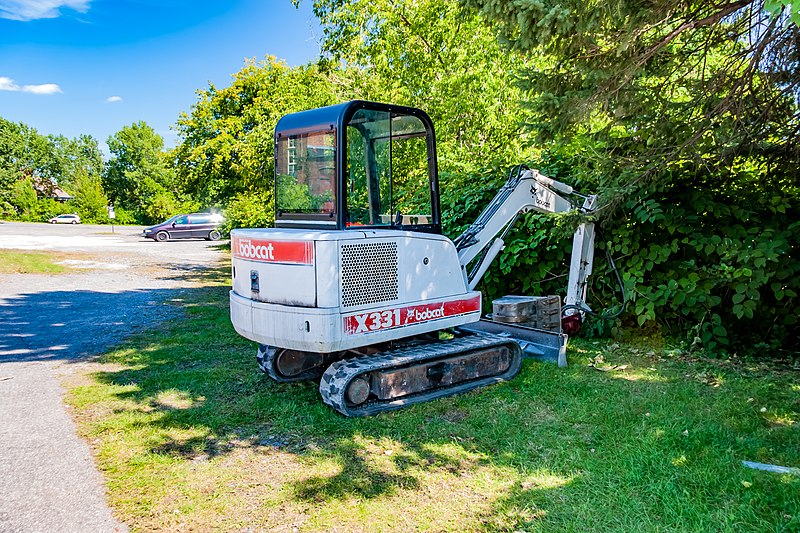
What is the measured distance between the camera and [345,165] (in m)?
4.95

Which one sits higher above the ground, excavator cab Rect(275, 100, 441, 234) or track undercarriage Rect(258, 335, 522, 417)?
excavator cab Rect(275, 100, 441, 234)

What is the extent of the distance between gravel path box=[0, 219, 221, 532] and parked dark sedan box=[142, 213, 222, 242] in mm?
11688

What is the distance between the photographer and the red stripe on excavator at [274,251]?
15.5 feet

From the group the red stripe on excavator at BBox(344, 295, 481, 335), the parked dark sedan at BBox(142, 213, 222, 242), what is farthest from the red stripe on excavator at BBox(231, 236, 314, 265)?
the parked dark sedan at BBox(142, 213, 222, 242)

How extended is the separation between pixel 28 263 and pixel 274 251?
619 inches

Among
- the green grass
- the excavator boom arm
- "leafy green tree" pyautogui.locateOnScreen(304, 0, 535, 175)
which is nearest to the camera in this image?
the excavator boom arm

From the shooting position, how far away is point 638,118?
610 cm

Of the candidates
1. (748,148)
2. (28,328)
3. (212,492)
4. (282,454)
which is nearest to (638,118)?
(748,148)

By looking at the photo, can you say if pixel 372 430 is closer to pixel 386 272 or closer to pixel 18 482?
pixel 386 272

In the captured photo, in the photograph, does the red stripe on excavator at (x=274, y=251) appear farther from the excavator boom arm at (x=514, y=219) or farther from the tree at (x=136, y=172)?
the tree at (x=136, y=172)

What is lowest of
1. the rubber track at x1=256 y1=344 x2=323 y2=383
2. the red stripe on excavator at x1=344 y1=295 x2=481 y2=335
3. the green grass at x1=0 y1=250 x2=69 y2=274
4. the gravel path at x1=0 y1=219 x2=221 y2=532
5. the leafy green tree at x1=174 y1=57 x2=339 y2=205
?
the gravel path at x1=0 y1=219 x2=221 y2=532

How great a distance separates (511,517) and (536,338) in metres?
3.44

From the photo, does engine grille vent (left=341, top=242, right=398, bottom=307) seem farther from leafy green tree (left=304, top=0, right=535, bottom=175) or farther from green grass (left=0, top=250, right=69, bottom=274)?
green grass (left=0, top=250, right=69, bottom=274)

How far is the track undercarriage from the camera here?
500 cm
